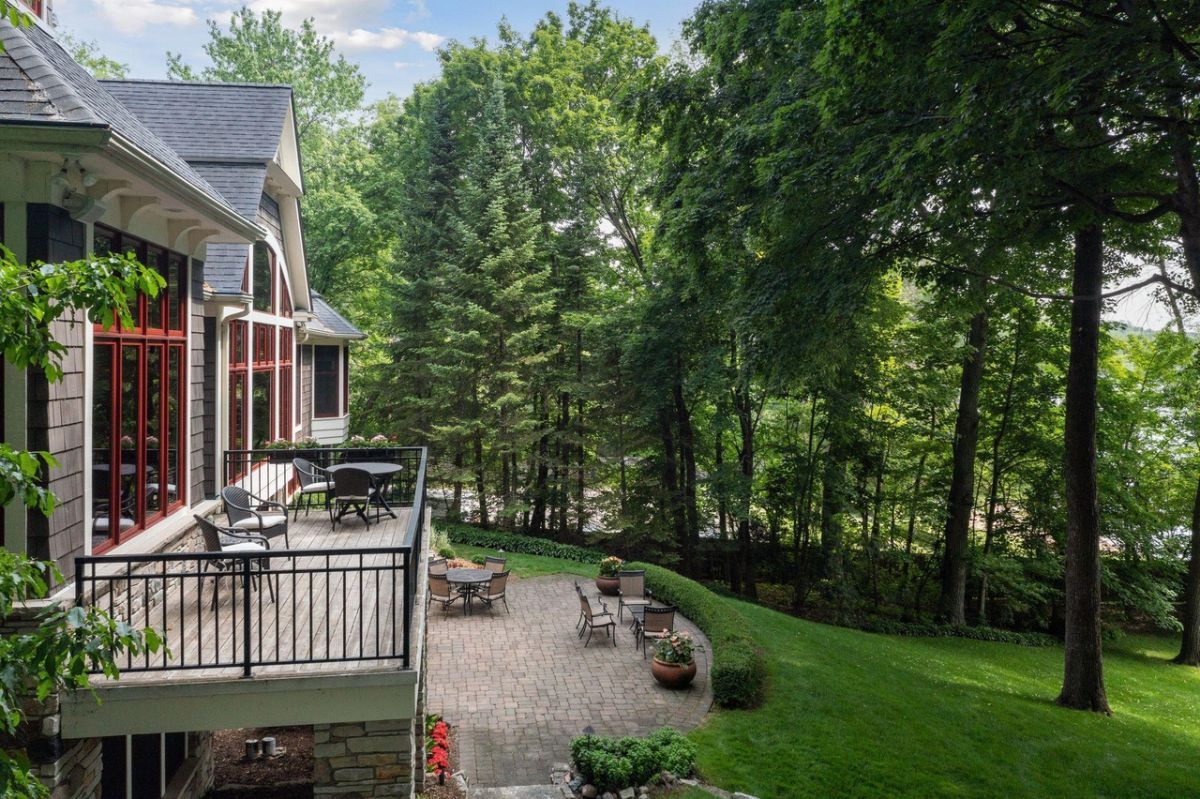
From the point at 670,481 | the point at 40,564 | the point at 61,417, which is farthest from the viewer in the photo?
the point at 670,481

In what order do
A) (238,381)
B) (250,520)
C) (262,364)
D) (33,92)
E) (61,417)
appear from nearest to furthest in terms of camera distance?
(33,92)
(61,417)
(250,520)
(238,381)
(262,364)

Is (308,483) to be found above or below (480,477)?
above

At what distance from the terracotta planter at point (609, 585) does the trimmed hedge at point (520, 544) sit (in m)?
5.05

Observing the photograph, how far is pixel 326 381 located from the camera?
77.5ft

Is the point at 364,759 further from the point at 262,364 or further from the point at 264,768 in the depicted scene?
the point at 262,364

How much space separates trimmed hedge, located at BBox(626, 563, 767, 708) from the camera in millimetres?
11297

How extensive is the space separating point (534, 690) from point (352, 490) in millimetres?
4154

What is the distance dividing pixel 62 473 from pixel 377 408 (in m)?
23.2

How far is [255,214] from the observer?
12.9 m

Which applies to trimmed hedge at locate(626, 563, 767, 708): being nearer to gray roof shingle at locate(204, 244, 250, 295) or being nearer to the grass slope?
the grass slope

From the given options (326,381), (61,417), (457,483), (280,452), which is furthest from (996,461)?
(61,417)

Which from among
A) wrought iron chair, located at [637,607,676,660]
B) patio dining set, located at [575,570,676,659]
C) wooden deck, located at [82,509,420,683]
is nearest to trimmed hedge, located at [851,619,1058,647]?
patio dining set, located at [575,570,676,659]

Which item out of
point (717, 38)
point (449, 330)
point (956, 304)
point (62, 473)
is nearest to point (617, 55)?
point (449, 330)

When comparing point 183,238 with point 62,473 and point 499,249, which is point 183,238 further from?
point 499,249
